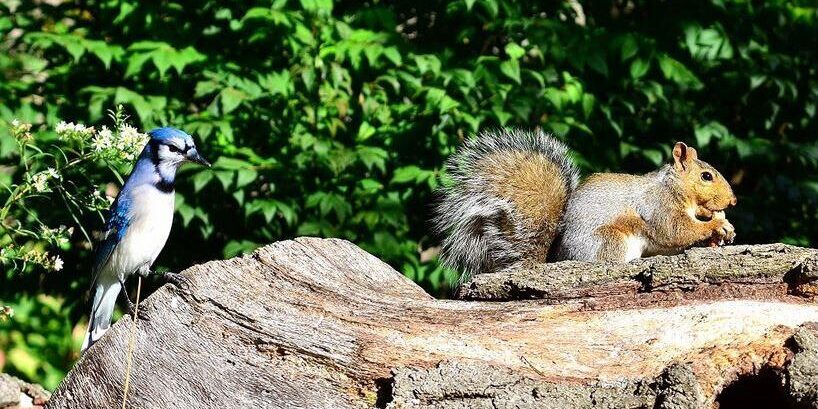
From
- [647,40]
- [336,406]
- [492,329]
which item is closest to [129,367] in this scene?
[336,406]

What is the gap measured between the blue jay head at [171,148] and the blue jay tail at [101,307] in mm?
445

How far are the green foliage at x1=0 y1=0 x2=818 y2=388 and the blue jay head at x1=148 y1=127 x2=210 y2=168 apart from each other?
116cm

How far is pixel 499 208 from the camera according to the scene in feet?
11.5

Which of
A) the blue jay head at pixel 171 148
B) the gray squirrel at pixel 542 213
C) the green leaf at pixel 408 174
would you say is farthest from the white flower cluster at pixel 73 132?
the green leaf at pixel 408 174

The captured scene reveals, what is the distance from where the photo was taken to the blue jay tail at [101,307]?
330 centimetres

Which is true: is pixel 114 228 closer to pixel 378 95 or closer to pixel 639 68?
pixel 378 95

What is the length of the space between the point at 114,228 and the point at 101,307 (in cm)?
35

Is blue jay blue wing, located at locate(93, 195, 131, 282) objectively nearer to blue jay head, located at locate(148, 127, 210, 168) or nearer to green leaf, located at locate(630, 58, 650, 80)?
blue jay head, located at locate(148, 127, 210, 168)

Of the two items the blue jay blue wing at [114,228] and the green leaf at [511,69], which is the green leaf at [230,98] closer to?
the green leaf at [511,69]

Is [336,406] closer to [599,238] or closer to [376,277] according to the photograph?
[376,277]

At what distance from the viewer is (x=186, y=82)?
15.2 ft

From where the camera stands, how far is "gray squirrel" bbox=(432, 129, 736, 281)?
3.47 metres

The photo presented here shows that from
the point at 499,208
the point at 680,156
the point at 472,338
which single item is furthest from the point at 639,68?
the point at 472,338

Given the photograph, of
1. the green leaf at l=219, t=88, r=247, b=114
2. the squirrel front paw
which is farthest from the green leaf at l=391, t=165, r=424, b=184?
the squirrel front paw
